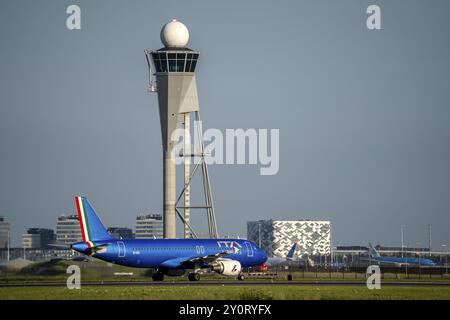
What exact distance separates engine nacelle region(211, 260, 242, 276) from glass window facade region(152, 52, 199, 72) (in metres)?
68.7

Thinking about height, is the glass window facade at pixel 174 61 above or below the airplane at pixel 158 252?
above

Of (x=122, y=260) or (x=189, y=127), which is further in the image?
(x=189, y=127)

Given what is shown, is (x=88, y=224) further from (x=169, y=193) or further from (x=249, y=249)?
(x=169, y=193)

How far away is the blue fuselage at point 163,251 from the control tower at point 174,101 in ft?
189

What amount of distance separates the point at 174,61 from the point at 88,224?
71.9 metres

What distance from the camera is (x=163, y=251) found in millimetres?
101938

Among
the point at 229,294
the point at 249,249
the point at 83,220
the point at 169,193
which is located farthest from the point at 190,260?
the point at 169,193

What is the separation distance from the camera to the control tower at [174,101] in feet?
545

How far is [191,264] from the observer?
338 ft

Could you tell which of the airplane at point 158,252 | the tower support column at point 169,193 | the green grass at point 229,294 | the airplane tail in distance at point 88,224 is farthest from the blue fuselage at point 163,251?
the tower support column at point 169,193

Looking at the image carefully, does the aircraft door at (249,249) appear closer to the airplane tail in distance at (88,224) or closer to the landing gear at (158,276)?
the landing gear at (158,276)
